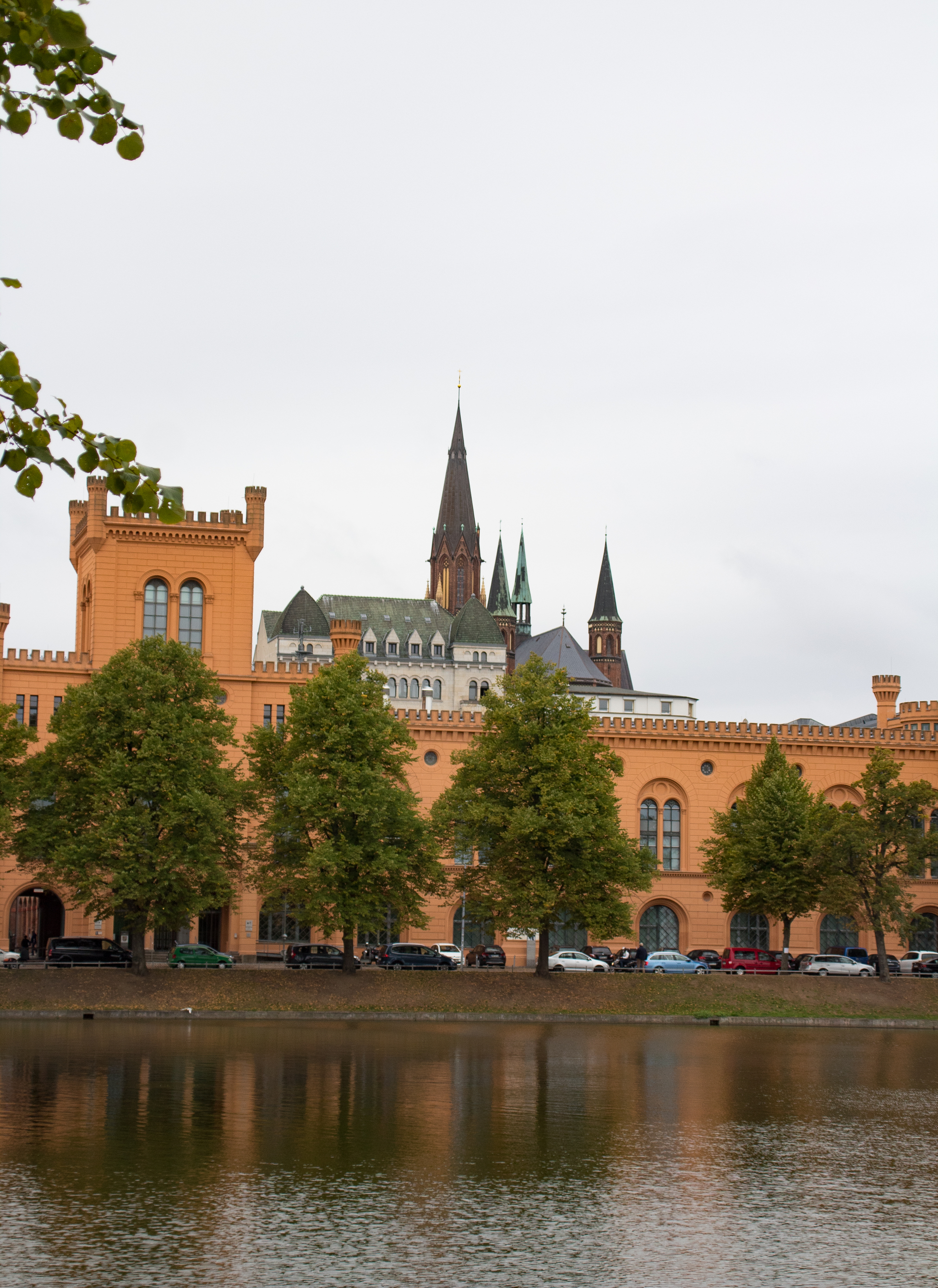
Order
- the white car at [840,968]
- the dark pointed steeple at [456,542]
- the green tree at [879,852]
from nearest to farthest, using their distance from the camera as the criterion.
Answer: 1. the green tree at [879,852]
2. the white car at [840,968]
3. the dark pointed steeple at [456,542]

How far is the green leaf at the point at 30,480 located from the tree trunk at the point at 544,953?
49920mm

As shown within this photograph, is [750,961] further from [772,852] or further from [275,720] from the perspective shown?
[275,720]

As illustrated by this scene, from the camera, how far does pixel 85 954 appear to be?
56.6m

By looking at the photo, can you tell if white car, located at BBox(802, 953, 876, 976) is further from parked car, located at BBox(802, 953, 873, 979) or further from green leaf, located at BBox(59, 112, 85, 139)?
green leaf, located at BBox(59, 112, 85, 139)

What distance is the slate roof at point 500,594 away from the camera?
6698 inches

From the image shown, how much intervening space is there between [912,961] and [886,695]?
18.0 meters

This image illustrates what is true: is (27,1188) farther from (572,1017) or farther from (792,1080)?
(572,1017)

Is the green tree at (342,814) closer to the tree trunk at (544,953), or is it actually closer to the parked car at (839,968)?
the tree trunk at (544,953)

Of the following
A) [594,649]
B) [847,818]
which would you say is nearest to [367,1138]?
[847,818]

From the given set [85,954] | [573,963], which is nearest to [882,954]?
[573,963]

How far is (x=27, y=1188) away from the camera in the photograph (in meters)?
21.1

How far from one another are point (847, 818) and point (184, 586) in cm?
3076

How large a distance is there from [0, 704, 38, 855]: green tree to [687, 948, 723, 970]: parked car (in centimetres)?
2946

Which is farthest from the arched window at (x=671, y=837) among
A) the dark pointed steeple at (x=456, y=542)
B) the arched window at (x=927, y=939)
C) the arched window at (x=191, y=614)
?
the dark pointed steeple at (x=456, y=542)
